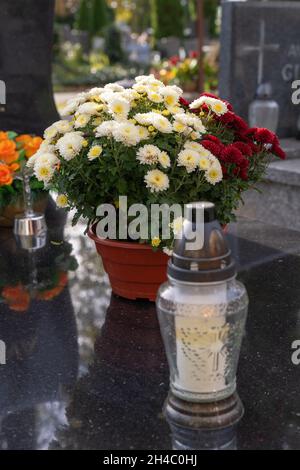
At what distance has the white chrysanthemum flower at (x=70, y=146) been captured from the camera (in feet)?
7.30

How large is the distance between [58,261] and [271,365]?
4.03 ft

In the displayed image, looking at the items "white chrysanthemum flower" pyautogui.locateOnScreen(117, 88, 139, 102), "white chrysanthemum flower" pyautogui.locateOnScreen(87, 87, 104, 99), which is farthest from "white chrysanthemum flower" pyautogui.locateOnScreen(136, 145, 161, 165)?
"white chrysanthemum flower" pyautogui.locateOnScreen(87, 87, 104, 99)

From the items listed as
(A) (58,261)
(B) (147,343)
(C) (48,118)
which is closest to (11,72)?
(C) (48,118)

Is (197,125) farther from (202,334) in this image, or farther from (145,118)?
(202,334)

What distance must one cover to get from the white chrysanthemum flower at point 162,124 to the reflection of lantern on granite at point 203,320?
0.69 metres

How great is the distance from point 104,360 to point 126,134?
26.5 inches

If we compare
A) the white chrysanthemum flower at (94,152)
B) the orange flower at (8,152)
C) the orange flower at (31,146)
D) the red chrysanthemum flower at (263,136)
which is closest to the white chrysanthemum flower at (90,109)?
the white chrysanthemum flower at (94,152)

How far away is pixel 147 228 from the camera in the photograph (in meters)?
2.21

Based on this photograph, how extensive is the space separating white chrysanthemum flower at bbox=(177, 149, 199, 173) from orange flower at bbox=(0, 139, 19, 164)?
4.55 feet

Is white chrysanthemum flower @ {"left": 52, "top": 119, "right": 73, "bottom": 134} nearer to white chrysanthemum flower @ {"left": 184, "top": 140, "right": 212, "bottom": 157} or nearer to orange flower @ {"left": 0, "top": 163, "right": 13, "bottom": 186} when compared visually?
→ white chrysanthemum flower @ {"left": 184, "top": 140, "right": 212, "bottom": 157}

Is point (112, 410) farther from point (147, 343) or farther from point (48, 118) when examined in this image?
point (48, 118)

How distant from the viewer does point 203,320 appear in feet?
5.12

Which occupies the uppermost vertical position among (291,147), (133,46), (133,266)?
(133,266)

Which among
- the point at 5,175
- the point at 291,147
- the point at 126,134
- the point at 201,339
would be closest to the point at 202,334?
the point at 201,339
